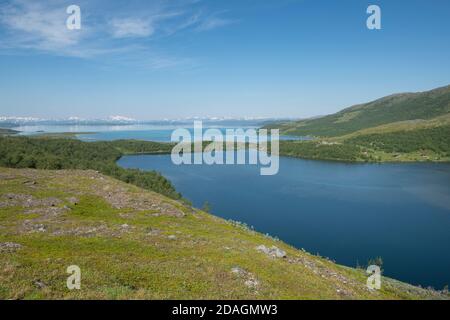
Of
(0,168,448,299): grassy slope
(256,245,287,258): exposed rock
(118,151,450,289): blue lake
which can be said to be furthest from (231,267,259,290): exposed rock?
(118,151,450,289): blue lake

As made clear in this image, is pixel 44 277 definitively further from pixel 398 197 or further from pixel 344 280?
pixel 398 197

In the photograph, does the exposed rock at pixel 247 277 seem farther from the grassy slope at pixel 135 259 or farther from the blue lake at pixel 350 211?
the blue lake at pixel 350 211

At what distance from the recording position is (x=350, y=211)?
111m

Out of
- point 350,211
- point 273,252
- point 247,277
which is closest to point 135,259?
point 247,277

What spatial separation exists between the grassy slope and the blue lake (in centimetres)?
4633

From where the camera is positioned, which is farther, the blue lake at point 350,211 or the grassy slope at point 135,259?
the blue lake at point 350,211

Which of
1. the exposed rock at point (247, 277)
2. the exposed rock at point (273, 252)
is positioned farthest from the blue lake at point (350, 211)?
the exposed rock at point (247, 277)

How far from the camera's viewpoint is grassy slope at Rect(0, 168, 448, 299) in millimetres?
20188

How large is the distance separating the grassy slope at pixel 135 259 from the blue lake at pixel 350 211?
4633 centimetres

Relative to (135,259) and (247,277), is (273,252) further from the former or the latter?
(135,259)

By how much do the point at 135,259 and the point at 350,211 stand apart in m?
100.0

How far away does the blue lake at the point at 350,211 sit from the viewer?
7662 centimetres

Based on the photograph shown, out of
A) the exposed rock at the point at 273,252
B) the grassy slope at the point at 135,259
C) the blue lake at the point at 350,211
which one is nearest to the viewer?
the grassy slope at the point at 135,259
